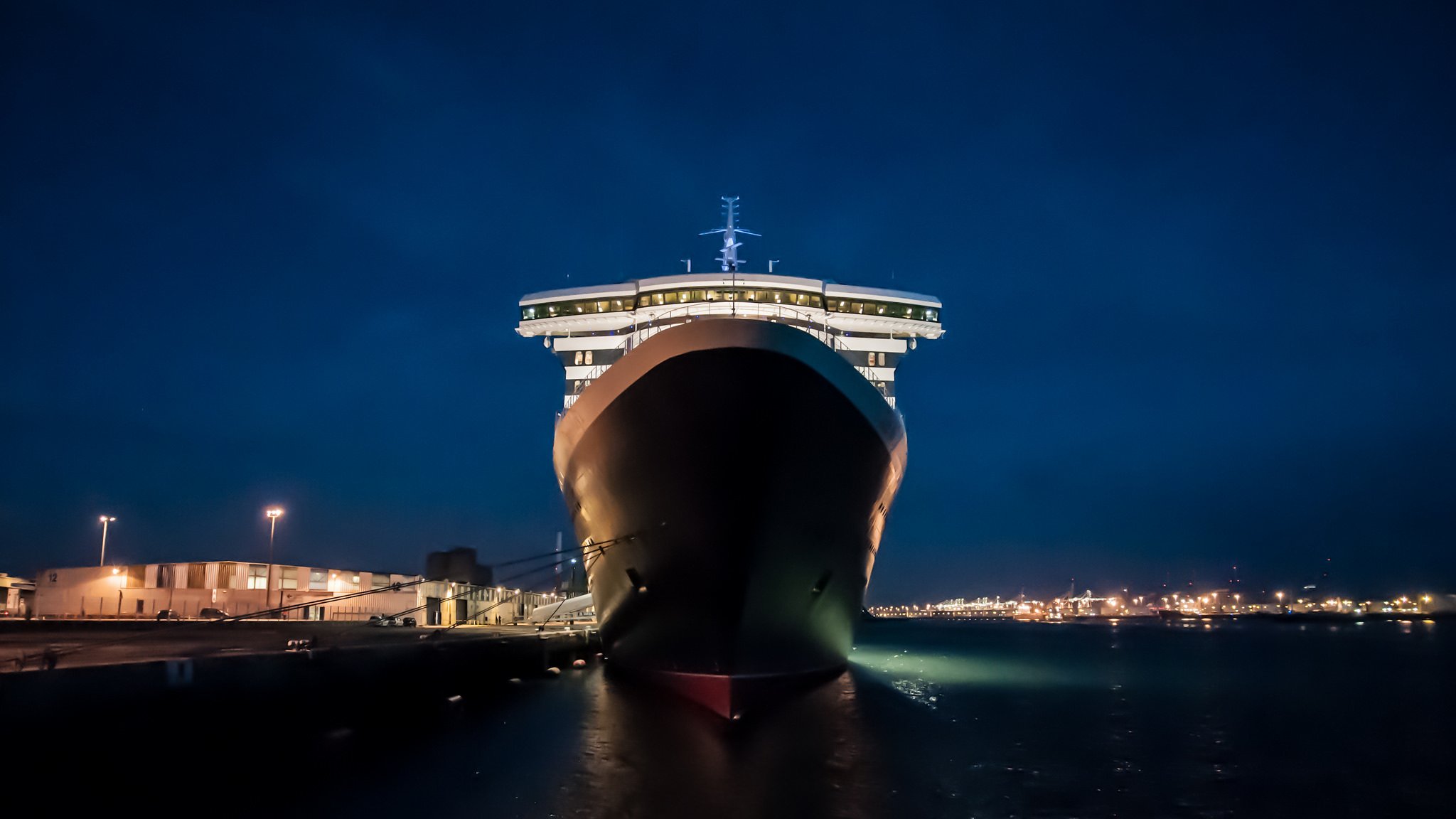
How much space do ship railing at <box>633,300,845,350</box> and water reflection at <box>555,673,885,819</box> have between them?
26.7ft

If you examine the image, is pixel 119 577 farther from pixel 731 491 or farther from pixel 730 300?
pixel 731 491

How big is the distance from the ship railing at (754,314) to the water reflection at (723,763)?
814 centimetres

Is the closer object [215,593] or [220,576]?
[215,593]

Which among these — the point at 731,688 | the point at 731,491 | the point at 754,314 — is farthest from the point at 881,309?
the point at 731,688

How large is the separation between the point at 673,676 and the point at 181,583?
2831 centimetres

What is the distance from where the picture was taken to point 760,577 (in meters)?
13.7

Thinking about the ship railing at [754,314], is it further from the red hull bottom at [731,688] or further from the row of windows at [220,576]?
the row of windows at [220,576]

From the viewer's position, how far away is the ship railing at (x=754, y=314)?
20.0 metres

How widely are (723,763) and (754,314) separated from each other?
11.1 meters

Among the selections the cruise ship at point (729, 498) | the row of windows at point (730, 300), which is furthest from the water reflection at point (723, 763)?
the row of windows at point (730, 300)

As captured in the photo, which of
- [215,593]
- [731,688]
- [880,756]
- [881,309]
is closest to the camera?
[880,756]

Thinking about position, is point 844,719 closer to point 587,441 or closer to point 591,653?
point 587,441

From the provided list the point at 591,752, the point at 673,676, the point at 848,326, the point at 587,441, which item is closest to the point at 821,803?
the point at 591,752

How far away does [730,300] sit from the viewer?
20984 mm
